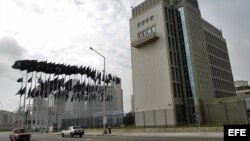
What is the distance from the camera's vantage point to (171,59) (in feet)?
231

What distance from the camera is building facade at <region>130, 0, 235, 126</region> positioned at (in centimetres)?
6825

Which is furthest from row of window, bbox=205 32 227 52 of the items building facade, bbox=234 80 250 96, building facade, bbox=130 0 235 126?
building facade, bbox=234 80 250 96

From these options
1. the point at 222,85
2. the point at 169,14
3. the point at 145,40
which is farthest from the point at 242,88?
the point at 145,40

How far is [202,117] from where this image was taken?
61.6m

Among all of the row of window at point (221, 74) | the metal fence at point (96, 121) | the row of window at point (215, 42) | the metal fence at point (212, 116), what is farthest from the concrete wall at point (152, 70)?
the row of window at point (215, 42)

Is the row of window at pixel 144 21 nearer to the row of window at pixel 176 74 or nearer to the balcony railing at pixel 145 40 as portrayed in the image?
the balcony railing at pixel 145 40

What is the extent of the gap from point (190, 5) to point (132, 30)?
19.3m

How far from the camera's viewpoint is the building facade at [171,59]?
2687 inches

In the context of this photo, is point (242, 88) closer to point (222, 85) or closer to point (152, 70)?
point (222, 85)

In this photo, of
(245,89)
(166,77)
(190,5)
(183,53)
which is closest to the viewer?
(166,77)

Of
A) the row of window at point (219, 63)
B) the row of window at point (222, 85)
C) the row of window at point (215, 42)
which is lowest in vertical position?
the row of window at point (222, 85)

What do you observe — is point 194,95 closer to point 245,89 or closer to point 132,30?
point 132,30

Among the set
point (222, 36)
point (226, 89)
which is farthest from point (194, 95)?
point (222, 36)

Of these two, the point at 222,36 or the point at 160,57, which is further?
the point at 222,36
